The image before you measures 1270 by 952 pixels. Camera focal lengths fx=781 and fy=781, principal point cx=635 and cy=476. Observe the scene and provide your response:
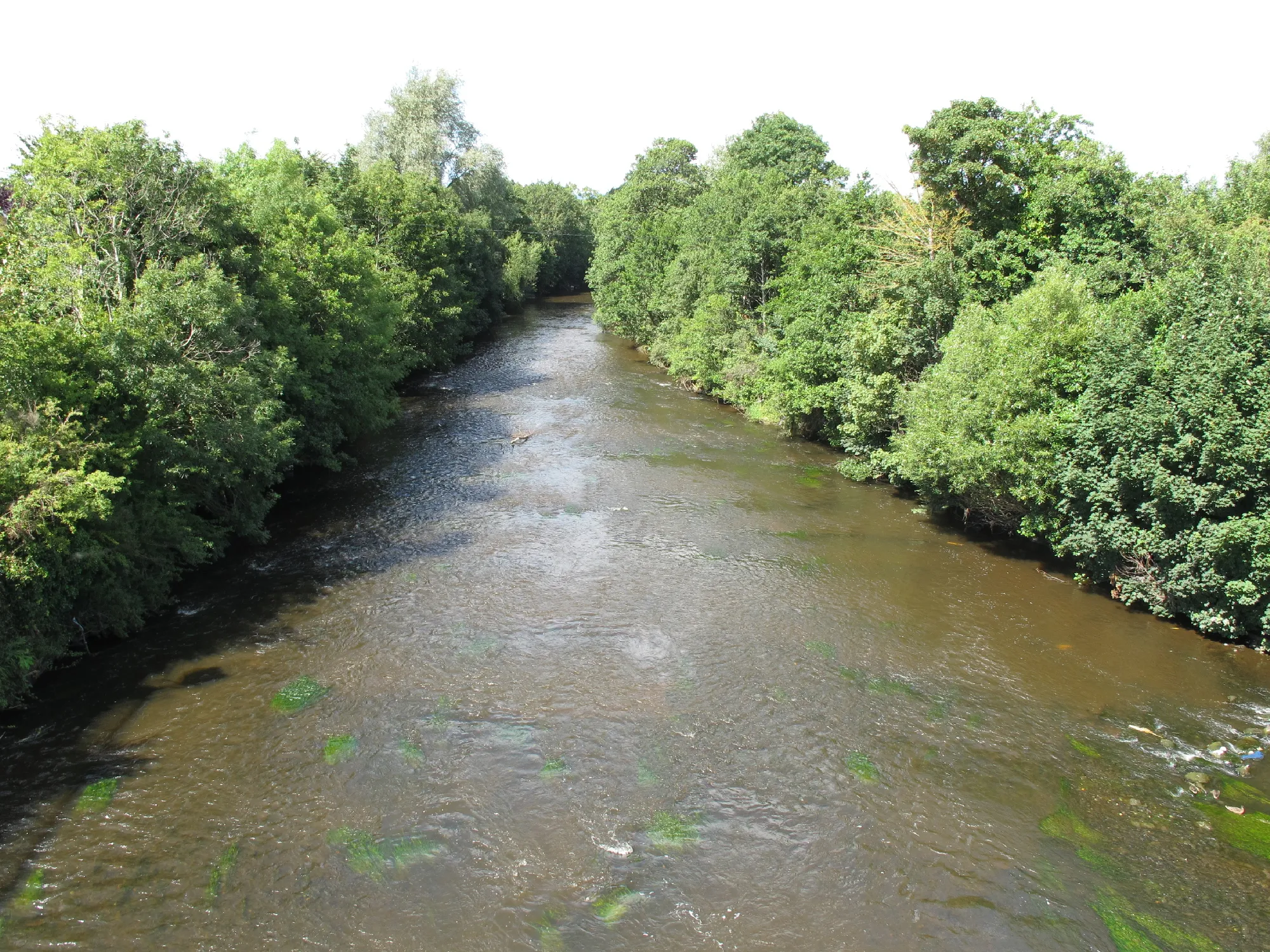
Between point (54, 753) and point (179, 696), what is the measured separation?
2574mm

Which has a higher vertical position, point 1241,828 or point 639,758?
point 1241,828

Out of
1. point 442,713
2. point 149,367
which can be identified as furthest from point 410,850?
point 149,367

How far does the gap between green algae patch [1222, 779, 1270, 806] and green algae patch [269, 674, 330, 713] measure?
1973 cm

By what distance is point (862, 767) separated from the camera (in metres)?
16.6

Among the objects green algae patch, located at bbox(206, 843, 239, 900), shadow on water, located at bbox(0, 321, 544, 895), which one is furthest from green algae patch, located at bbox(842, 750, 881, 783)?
shadow on water, located at bbox(0, 321, 544, 895)

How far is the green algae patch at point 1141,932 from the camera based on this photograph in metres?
12.6

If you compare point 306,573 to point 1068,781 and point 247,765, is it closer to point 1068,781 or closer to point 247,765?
point 247,765

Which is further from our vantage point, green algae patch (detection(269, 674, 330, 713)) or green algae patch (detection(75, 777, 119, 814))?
green algae patch (detection(269, 674, 330, 713))

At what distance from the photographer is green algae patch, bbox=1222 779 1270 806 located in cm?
1555

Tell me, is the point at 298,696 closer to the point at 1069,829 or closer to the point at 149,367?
the point at 149,367

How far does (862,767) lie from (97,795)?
Answer: 1542cm

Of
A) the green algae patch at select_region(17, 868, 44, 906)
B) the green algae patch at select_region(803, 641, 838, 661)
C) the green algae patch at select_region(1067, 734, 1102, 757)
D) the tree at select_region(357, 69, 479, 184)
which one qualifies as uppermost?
the tree at select_region(357, 69, 479, 184)

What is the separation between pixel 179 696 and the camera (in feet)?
60.5

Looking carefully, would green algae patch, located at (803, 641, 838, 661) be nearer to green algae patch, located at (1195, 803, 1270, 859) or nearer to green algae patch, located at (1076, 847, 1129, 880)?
green algae patch, located at (1076, 847, 1129, 880)
